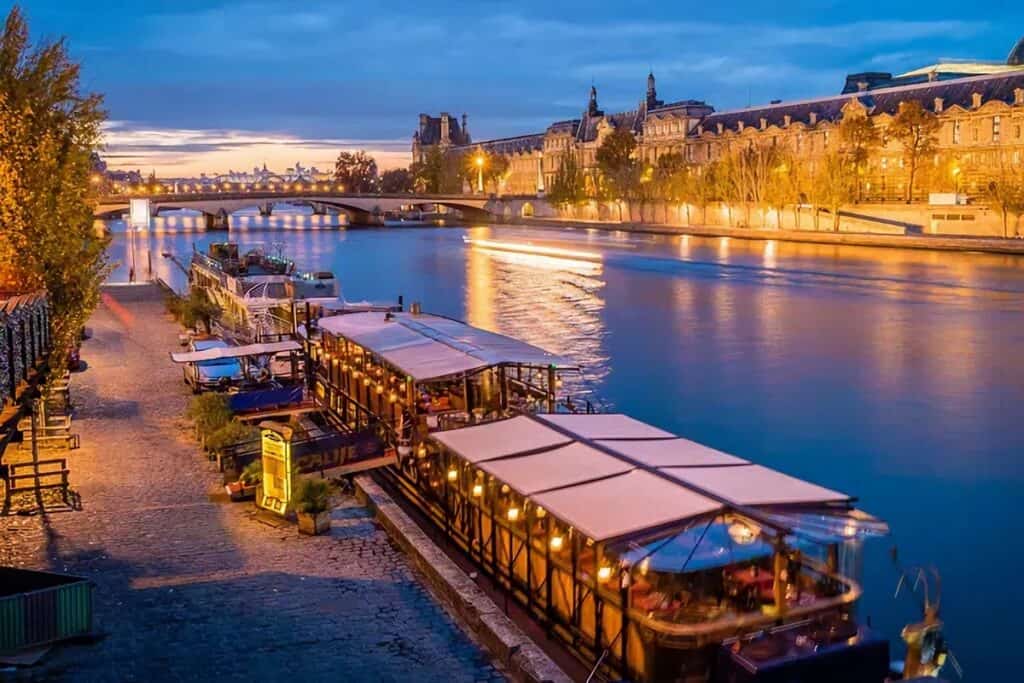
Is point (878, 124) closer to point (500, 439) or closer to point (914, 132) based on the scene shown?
point (914, 132)

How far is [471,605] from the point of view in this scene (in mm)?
11219

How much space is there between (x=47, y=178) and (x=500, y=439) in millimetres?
7212

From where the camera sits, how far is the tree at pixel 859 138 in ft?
295

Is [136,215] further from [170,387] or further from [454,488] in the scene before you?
[454,488]

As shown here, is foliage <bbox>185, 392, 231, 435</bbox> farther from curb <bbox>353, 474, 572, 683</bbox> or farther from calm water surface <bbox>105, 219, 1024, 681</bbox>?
calm water surface <bbox>105, 219, 1024, 681</bbox>

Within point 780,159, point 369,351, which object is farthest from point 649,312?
point 780,159

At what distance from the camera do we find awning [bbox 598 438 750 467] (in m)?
11.9

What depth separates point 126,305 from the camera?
44656mm

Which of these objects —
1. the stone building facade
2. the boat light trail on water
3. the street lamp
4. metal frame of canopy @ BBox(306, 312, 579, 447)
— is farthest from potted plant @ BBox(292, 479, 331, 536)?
the street lamp

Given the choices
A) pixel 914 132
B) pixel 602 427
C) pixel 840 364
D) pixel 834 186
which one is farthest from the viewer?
pixel 914 132

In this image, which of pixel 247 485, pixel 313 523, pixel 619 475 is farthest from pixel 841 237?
pixel 619 475

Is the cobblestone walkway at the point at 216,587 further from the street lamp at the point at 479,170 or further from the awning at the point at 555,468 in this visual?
the street lamp at the point at 479,170

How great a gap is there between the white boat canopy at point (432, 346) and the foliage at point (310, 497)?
261 cm

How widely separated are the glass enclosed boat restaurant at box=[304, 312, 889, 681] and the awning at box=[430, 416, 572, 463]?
3cm
